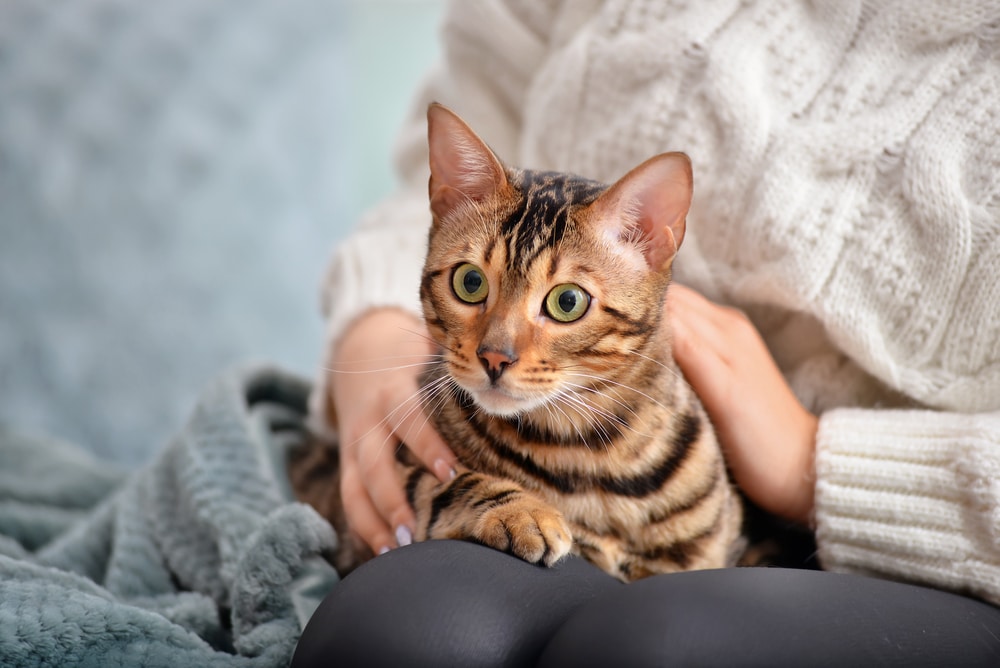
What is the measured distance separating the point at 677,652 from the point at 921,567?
15.4 inches

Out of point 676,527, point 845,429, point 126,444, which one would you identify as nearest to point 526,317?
point 676,527

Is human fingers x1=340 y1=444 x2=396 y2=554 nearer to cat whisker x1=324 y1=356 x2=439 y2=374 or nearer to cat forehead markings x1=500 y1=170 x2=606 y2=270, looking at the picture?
cat whisker x1=324 y1=356 x2=439 y2=374

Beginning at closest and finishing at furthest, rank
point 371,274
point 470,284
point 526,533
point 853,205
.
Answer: point 526,533 < point 470,284 < point 853,205 < point 371,274

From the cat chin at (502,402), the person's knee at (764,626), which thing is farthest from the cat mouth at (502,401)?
the person's knee at (764,626)

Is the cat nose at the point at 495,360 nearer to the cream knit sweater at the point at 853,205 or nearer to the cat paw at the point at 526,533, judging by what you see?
the cat paw at the point at 526,533

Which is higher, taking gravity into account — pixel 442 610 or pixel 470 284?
pixel 470 284

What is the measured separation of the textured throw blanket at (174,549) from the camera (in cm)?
76

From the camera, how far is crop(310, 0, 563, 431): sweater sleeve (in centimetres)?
121

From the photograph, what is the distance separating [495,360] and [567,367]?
0.08 meters

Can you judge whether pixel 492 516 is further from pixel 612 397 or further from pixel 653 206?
pixel 653 206

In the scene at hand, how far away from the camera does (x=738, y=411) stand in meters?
0.92

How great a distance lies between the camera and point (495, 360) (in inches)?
30.5

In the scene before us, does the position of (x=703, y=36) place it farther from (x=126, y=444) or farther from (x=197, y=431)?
(x=126, y=444)

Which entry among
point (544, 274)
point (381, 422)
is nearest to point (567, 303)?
point (544, 274)
